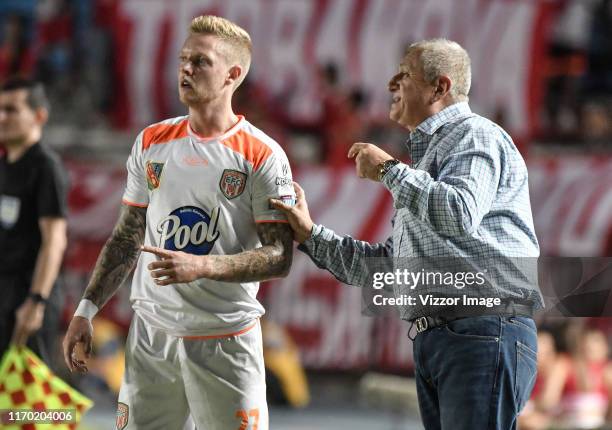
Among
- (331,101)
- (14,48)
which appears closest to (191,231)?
(331,101)

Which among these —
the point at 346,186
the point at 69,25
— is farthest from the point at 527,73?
the point at 69,25

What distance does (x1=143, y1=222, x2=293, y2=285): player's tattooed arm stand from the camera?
3.33 m

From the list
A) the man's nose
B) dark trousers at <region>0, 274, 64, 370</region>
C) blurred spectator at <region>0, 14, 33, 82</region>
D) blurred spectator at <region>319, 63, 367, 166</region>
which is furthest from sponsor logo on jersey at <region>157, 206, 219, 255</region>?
blurred spectator at <region>0, 14, 33, 82</region>

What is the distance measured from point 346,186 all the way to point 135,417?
808cm

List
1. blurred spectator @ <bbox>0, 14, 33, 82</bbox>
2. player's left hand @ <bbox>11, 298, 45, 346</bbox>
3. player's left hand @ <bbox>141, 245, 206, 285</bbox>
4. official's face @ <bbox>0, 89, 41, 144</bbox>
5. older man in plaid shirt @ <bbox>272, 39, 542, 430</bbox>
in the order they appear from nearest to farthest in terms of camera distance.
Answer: player's left hand @ <bbox>141, 245, 206, 285</bbox>, older man in plaid shirt @ <bbox>272, 39, 542, 430</bbox>, player's left hand @ <bbox>11, 298, 45, 346</bbox>, official's face @ <bbox>0, 89, 41, 144</bbox>, blurred spectator @ <bbox>0, 14, 33, 82</bbox>

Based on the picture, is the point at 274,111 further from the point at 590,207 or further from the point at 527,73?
the point at 590,207

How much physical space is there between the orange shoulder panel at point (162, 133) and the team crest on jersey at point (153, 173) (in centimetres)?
9

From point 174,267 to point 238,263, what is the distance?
0.28 m

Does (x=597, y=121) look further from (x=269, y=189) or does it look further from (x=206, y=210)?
(x=206, y=210)

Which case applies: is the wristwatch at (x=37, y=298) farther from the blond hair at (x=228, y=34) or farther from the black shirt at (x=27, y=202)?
the blond hair at (x=228, y=34)

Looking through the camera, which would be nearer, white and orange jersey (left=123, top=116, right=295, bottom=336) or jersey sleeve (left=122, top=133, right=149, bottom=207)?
white and orange jersey (left=123, top=116, right=295, bottom=336)

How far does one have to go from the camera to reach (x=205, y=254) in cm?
359

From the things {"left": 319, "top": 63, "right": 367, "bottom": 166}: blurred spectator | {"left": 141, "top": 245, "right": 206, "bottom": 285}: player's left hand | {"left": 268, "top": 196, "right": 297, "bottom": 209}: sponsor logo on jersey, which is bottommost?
{"left": 141, "top": 245, "right": 206, "bottom": 285}: player's left hand

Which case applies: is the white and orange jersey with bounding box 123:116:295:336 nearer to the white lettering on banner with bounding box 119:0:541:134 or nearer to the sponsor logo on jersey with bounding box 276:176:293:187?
the sponsor logo on jersey with bounding box 276:176:293:187
